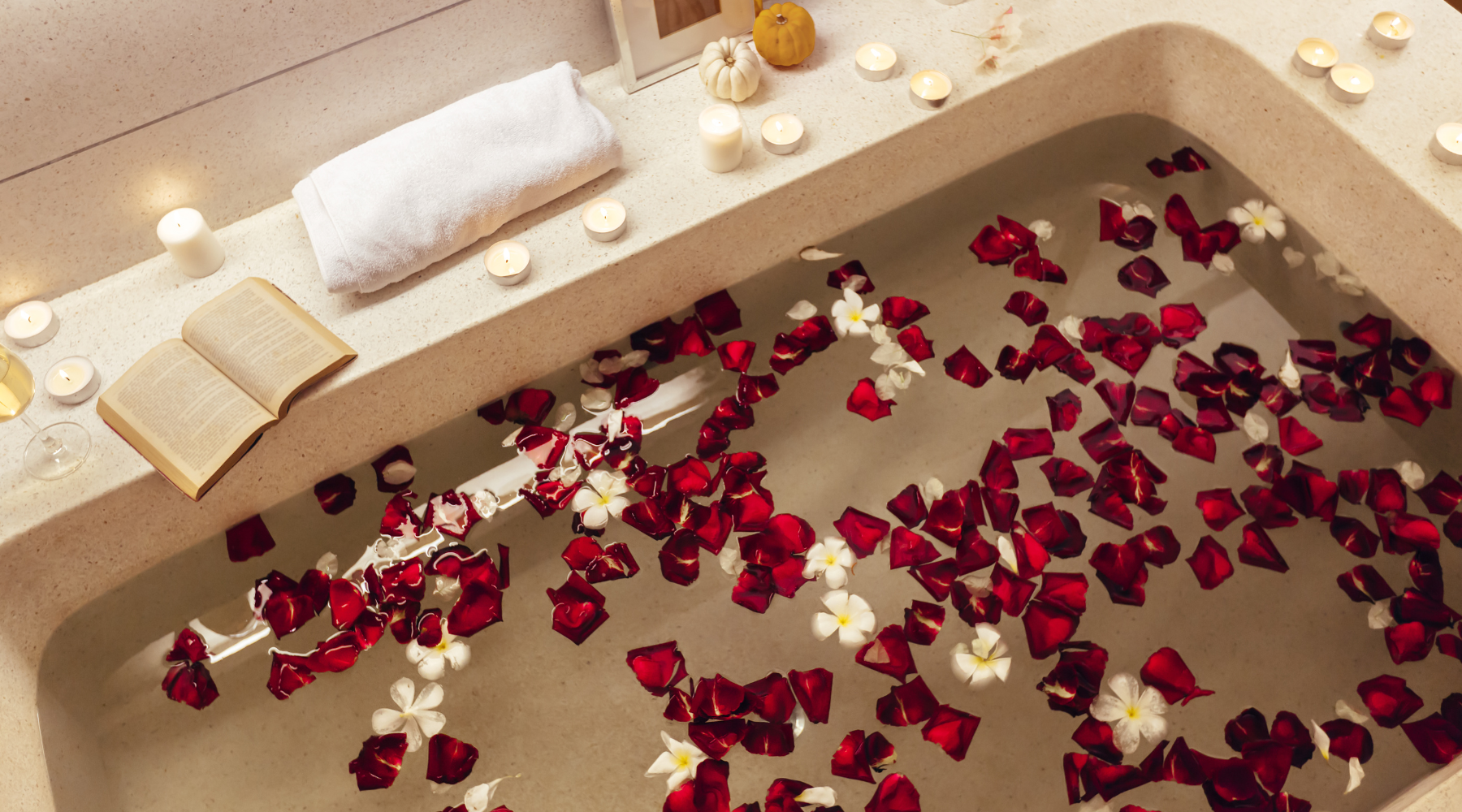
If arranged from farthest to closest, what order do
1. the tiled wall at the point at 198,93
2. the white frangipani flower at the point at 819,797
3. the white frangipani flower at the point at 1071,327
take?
the white frangipani flower at the point at 1071,327, the white frangipani flower at the point at 819,797, the tiled wall at the point at 198,93

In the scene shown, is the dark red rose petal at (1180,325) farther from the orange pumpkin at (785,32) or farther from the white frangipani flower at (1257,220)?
the orange pumpkin at (785,32)

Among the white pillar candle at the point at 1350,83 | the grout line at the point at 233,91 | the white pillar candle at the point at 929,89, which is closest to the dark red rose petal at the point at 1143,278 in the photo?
the white pillar candle at the point at 1350,83

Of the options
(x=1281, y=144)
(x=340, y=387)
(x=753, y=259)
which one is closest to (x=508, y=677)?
(x=340, y=387)

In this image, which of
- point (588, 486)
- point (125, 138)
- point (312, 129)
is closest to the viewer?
point (125, 138)

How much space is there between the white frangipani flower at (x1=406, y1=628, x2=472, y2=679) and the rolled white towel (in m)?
0.53

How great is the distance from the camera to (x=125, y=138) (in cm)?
125

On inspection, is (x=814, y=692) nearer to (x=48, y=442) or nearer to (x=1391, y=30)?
(x=48, y=442)

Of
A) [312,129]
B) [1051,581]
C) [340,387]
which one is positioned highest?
[312,129]

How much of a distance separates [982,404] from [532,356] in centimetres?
74

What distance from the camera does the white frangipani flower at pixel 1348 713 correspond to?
1.29 m

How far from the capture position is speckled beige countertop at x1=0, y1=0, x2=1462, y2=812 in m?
1.29

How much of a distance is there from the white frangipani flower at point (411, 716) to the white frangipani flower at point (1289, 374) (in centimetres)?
143

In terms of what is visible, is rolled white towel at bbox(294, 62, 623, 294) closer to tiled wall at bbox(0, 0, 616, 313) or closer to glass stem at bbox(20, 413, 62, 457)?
tiled wall at bbox(0, 0, 616, 313)

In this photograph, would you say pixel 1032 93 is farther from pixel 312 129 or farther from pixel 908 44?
A: pixel 312 129
